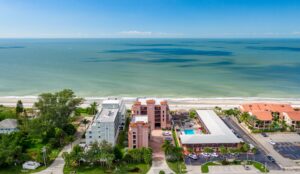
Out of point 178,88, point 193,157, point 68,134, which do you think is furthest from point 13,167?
point 178,88

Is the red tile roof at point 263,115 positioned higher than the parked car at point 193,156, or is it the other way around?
the red tile roof at point 263,115

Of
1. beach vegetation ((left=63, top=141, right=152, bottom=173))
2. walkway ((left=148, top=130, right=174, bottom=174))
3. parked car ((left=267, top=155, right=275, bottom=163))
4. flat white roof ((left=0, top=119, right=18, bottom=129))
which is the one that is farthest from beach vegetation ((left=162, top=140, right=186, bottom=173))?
flat white roof ((left=0, top=119, right=18, bottom=129))

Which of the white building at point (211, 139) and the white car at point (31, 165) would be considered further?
the white building at point (211, 139)

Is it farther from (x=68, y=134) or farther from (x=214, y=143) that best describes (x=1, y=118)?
(x=214, y=143)

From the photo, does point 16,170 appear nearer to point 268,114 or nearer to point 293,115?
point 268,114

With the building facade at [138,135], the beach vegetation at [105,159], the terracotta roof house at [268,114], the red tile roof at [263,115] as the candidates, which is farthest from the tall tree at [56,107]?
the red tile roof at [263,115]

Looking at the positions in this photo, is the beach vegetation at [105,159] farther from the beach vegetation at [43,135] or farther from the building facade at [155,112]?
the building facade at [155,112]
